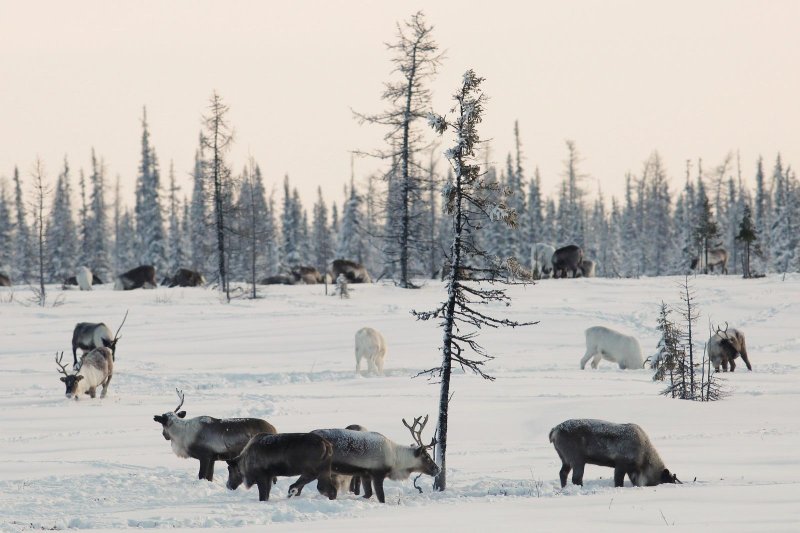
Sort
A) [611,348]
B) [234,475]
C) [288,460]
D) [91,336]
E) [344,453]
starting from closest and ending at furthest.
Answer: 1. [288,460]
2. [344,453]
3. [234,475]
4. [91,336]
5. [611,348]

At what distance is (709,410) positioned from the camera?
1805cm

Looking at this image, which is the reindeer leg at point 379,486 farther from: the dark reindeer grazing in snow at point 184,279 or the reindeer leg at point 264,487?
the dark reindeer grazing in snow at point 184,279

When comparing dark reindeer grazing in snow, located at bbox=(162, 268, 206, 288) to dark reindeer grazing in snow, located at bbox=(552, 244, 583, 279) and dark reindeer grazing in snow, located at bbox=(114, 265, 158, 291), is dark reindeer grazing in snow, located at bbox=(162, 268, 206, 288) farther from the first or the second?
dark reindeer grazing in snow, located at bbox=(552, 244, 583, 279)

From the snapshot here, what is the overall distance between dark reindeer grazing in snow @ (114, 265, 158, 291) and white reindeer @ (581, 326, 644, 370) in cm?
2761

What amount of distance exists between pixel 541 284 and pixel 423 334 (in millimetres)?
12478

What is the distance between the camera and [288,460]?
11.1 m

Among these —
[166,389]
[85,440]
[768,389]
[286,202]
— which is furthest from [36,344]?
[286,202]

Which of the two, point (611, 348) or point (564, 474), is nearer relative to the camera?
point (564, 474)

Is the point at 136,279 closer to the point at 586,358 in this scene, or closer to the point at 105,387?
the point at 105,387

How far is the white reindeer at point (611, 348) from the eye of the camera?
85.6ft

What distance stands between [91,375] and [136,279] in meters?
27.3

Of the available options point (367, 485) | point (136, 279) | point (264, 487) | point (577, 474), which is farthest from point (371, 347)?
point (136, 279)

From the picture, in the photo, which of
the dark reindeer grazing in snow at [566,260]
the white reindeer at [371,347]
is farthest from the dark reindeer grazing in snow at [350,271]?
the white reindeer at [371,347]

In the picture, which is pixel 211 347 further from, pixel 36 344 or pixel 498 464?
pixel 498 464
